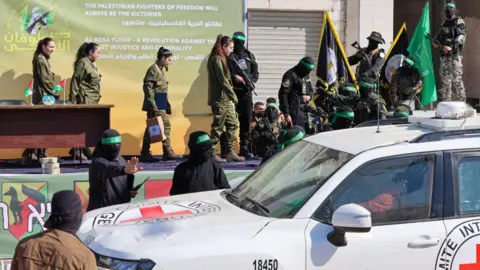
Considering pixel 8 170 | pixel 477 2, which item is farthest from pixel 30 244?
pixel 477 2

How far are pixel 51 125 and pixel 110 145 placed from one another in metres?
3.34

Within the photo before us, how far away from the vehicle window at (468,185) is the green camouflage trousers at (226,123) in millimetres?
5761

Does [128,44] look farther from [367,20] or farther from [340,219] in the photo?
[340,219]

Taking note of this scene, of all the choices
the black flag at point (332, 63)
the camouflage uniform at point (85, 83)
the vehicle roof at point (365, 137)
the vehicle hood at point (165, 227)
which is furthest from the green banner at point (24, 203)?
the black flag at point (332, 63)

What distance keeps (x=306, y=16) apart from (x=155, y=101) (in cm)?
510

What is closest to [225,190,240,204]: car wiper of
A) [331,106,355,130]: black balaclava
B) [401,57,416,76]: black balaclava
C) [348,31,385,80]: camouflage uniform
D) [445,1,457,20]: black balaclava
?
[331,106,355,130]: black balaclava

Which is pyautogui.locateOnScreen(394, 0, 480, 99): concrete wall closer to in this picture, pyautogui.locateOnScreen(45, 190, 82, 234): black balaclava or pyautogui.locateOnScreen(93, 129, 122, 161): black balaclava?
pyautogui.locateOnScreen(93, 129, 122, 161): black balaclava

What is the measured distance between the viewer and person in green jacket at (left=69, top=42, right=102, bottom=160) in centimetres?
1033

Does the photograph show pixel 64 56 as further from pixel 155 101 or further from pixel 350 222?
pixel 350 222

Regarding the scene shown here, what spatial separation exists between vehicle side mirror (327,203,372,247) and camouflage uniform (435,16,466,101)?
344 inches

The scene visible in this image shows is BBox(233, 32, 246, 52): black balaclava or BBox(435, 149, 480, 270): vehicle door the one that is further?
BBox(233, 32, 246, 52): black balaclava

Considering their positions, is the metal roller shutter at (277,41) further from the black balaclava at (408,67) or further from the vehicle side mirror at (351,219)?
the vehicle side mirror at (351,219)

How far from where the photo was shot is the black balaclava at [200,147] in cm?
628

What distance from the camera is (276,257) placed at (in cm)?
423
